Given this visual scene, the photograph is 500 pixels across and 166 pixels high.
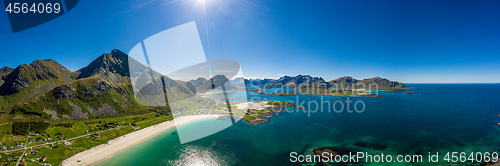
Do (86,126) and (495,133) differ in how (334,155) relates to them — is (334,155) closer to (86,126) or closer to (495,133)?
(495,133)

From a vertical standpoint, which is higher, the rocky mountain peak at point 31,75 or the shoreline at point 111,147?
the rocky mountain peak at point 31,75

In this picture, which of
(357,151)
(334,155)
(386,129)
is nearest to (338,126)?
(386,129)

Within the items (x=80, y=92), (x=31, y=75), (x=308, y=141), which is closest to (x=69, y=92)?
(x=80, y=92)

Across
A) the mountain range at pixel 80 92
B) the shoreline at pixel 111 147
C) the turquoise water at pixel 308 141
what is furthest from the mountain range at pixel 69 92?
the turquoise water at pixel 308 141

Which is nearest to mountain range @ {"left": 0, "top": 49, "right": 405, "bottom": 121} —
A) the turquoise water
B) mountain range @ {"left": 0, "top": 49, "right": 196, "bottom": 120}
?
mountain range @ {"left": 0, "top": 49, "right": 196, "bottom": 120}

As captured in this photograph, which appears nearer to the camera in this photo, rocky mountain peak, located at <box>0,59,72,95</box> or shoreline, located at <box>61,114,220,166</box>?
shoreline, located at <box>61,114,220,166</box>

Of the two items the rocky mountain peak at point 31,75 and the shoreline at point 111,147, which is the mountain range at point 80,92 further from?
the shoreline at point 111,147

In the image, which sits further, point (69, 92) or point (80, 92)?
point (80, 92)

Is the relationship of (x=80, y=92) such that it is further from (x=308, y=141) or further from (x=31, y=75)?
(x=308, y=141)

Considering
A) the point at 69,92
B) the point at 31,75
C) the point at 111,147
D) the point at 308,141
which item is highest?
the point at 31,75

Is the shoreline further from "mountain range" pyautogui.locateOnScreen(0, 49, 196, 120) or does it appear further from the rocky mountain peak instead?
the rocky mountain peak

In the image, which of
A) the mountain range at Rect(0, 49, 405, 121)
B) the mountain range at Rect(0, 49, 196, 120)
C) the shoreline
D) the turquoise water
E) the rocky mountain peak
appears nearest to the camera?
the shoreline
